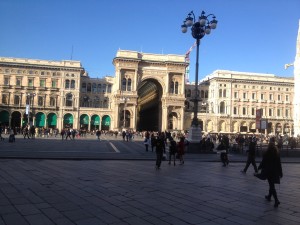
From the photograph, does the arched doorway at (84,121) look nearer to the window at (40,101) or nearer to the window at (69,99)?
the window at (69,99)

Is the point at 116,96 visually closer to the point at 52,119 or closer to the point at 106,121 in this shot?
the point at 106,121

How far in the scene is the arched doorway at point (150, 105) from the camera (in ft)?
239

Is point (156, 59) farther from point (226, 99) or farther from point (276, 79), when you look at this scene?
point (276, 79)

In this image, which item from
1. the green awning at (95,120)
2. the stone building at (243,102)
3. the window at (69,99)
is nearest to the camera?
the window at (69,99)

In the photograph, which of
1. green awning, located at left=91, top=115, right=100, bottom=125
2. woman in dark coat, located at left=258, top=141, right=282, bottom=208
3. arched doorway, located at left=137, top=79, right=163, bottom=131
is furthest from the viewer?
green awning, located at left=91, top=115, right=100, bottom=125

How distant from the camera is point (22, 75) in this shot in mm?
71062

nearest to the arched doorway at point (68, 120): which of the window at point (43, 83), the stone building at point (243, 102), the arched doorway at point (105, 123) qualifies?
the arched doorway at point (105, 123)

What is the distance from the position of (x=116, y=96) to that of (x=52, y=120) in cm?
1584

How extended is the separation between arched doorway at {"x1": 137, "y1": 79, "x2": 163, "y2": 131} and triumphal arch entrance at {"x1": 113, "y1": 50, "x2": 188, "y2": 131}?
0.86 meters

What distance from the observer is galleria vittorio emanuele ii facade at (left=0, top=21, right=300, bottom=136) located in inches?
2699

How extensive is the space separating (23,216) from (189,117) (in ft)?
239

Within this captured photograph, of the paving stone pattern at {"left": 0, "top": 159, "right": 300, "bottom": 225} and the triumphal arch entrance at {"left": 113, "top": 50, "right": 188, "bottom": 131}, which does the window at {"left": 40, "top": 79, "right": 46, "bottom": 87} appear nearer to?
the triumphal arch entrance at {"left": 113, "top": 50, "right": 188, "bottom": 131}

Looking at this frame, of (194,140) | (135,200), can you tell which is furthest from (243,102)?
(135,200)

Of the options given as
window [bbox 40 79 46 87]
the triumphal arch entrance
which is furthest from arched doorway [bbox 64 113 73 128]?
the triumphal arch entrance
